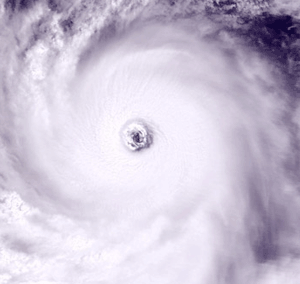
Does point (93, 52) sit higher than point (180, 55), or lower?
lower

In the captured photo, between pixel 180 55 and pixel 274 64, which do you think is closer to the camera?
pixel 274 64

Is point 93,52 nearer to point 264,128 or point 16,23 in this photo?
point 16,23

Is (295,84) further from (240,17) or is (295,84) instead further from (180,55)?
(180,55)

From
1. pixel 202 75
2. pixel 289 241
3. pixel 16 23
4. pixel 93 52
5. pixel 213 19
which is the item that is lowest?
pixel 289 241

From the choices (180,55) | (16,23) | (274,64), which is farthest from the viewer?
(180,55)

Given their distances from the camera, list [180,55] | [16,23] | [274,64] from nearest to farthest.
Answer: [16,23], [274,64], [180,55]

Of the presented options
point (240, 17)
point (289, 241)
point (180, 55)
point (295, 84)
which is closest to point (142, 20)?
point (180, 55)
